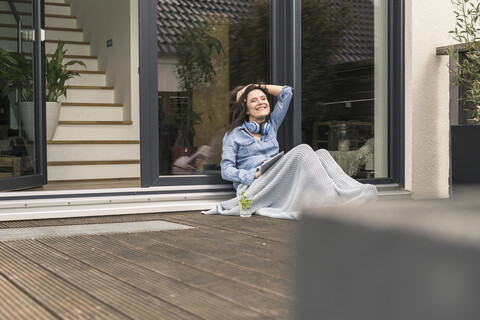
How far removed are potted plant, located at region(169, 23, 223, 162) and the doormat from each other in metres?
0.77

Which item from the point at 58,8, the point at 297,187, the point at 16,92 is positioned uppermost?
the point at 58,8

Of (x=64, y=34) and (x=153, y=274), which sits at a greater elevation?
(x=64, y=34)

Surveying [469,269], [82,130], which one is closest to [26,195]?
[82,130]

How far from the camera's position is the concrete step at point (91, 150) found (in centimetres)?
521

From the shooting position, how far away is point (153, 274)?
1948 millimetres

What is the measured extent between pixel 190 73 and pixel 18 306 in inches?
102

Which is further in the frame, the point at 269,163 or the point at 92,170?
the point at 92,170

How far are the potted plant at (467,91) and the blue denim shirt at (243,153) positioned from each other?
1.33 metres

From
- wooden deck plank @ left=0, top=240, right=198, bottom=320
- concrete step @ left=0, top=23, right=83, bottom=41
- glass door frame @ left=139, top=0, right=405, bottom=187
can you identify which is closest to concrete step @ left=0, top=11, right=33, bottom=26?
glass door frame @ left=139, top=0, right=405, bottom=187

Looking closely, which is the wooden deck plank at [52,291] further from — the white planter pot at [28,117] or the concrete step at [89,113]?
the concrete step at [89,113]

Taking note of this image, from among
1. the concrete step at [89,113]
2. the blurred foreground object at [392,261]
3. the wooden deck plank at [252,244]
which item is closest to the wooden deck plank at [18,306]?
the wooden deck plank at [252,244]

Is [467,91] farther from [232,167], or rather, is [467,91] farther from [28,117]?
[28,117]

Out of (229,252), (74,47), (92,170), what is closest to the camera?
(229,252)

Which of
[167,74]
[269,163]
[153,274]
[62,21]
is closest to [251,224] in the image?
[269,163]
